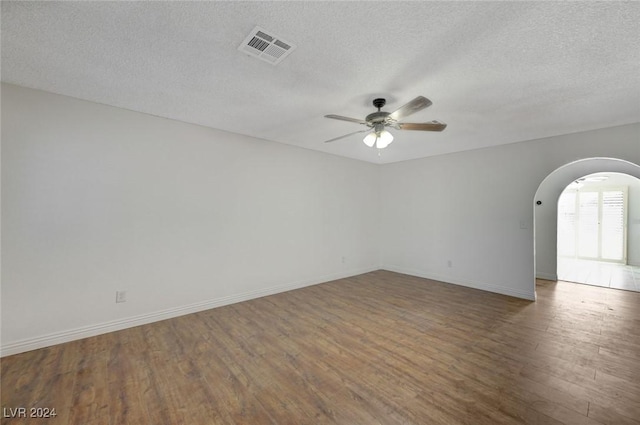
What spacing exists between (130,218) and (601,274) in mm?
9179

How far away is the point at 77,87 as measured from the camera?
8.42 feet

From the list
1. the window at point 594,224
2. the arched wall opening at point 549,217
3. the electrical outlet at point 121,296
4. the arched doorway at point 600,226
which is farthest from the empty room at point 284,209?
the window at point 594,224

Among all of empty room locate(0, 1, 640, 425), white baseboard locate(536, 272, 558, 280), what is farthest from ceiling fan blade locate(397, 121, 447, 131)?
white baseboard locate(536, 272, 558, 280)

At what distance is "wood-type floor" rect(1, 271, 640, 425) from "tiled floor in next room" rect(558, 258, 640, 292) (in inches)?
67.4

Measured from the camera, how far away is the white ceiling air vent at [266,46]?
69.5 inches

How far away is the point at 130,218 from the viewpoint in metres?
3.10

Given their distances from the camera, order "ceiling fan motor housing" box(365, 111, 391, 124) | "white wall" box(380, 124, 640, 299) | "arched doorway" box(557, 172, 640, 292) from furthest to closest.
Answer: "arched doorway" box(557, 172, 640, 292)
"white wall" box(380, 124, 640, 299)
"ceiling fan motor housing" box(365, 111, 391, 124)

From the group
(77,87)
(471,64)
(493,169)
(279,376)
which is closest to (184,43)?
(77,87)

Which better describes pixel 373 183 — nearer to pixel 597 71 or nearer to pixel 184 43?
pixel 597 71

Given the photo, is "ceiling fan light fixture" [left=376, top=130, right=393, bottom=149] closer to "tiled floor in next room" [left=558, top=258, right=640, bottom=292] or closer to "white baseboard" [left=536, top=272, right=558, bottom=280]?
"white baseboard" [left=536, top=272, right=558, bottom=280]

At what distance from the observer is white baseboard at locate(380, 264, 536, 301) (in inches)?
164

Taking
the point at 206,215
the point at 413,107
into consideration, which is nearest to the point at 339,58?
the point at 413,107

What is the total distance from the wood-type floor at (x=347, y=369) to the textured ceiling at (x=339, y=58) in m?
2.62

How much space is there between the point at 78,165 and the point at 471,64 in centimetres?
408
